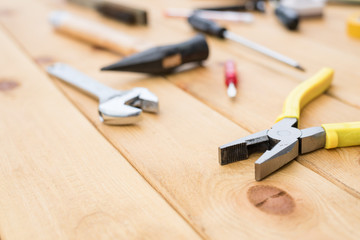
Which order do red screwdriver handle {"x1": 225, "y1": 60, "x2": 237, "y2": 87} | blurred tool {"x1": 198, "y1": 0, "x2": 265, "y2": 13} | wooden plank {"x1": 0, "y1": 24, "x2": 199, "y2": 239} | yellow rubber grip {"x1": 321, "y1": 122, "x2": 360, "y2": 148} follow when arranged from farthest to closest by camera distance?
blurred tool {"x1": 198, "y1": 0, "x2": 265, "y2": 13} → red screwdriver handle {"x1": 225, "y1": 60, "x2": 237, "y2": 87} → yellow rubber grip {"x1": 321, "y1": 122, "x2": 360, "y2": 148} → wooden plank {"x1": 0, "y1": 24, "x2": 199, "y2": 239}

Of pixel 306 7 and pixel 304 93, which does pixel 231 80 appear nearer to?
pixel 304 93

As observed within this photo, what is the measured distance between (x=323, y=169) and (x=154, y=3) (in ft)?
3.73

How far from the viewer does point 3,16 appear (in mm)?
1472

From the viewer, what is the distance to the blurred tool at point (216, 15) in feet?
4.30

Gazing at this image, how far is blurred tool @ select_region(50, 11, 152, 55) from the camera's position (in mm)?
1060

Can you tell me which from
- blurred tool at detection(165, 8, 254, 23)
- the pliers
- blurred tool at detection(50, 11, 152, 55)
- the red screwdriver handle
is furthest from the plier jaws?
blurred tool at detection(165, 8, 254, 23)

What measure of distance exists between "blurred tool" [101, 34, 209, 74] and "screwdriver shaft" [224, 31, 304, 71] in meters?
0.15

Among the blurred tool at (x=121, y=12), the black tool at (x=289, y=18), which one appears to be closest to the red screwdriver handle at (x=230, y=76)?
the black tool at (x=289, y=18)

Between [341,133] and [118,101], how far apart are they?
1.24 feet

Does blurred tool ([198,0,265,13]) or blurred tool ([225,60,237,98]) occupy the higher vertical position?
blurred tool ([198,0,265,13])

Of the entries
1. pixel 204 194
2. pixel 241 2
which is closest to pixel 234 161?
pixel 204 194

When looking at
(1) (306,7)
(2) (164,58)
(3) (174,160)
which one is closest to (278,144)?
(3) (174,160)

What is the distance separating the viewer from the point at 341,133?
0.63 m

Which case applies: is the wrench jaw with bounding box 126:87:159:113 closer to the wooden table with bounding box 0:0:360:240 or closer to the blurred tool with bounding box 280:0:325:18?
the wooden table with bounding box 0:0:360:240
